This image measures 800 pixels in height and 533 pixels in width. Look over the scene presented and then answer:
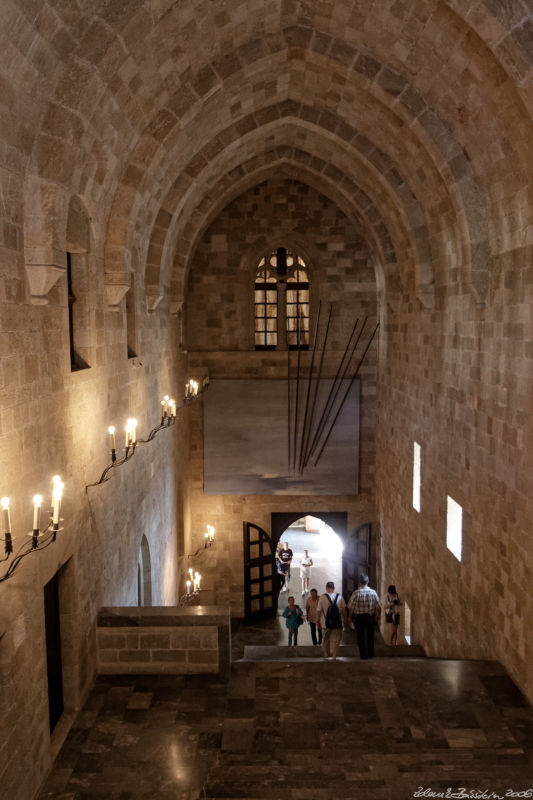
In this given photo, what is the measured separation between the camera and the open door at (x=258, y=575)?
14891 mm

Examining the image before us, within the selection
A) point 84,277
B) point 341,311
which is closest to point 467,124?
point 84,277

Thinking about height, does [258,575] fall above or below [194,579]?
below

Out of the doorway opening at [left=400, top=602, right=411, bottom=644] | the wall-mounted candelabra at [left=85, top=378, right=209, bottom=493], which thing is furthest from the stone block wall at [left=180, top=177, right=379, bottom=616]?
the doorway opening at [left=400, top=602, right=411, bottom=644]

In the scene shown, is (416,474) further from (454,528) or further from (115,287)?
(115,287)

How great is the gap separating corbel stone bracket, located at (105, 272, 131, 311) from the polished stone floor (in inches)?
162

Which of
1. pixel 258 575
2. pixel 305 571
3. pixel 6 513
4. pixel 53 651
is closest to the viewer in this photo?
pixel 6 513

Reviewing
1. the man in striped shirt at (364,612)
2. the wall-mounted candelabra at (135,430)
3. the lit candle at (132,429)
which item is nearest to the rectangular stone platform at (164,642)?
the wall-mounted candelabra at (135,430)

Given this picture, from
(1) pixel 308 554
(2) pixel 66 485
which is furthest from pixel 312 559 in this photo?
(2) pixel 66 485

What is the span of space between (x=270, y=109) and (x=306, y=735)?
8291 mm

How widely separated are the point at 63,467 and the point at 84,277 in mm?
2036

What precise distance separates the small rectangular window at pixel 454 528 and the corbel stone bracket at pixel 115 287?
16.6 ft

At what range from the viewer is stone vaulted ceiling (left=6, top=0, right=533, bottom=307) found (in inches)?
199

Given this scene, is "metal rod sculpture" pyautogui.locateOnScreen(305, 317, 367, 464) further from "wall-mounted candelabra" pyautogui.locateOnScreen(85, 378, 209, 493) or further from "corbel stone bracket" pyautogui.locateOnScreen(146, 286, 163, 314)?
"corbel stone bracket" pyautogui.locateOnScreen(146, 286, 163, 314)

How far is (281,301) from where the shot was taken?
1435cm
